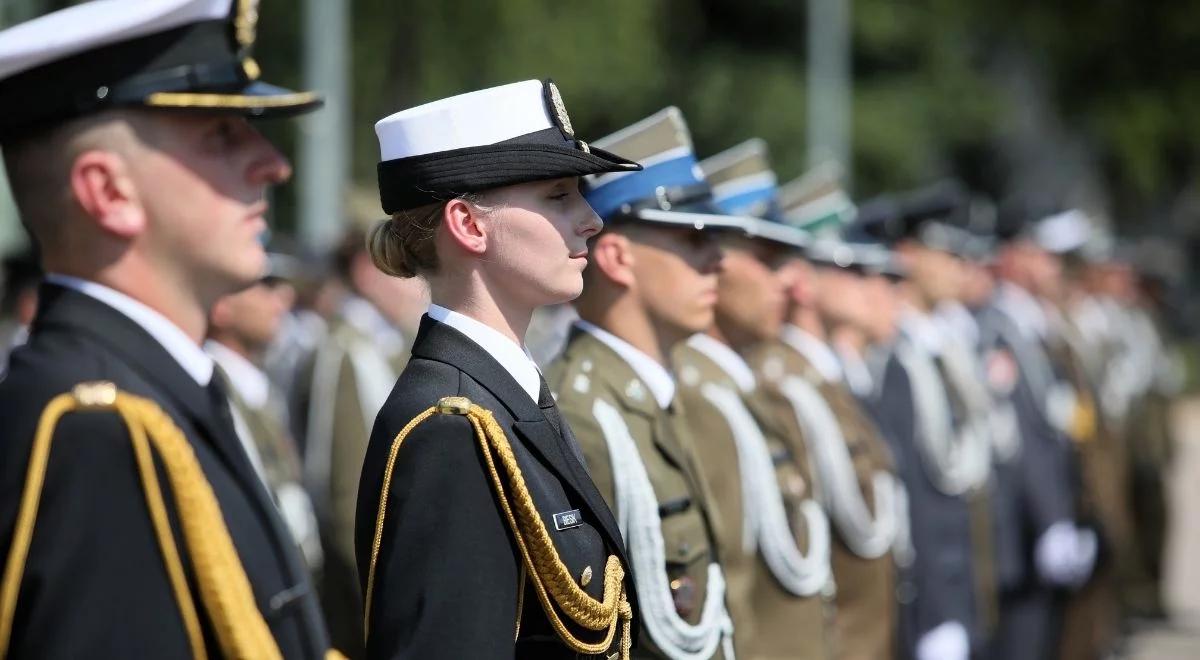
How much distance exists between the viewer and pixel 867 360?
8.05m

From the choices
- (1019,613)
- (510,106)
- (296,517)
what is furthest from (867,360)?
(510,106)

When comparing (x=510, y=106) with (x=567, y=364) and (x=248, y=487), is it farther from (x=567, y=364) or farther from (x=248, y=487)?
Result: (x=567, y=364)

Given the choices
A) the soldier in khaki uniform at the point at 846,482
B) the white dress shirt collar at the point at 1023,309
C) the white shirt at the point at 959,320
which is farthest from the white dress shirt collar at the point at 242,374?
the white dress shirt collar at the point at 1023,309

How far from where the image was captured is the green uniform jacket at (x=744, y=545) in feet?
15.5

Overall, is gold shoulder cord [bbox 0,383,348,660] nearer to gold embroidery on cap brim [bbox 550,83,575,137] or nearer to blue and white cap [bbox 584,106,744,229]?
gold embroidery on cap brim [bbox 550,83,575,137]

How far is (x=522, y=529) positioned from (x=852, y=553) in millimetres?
3520

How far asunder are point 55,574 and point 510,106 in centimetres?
119

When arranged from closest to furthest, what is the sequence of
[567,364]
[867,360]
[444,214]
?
[444,214]
[567,364]
[867,360]

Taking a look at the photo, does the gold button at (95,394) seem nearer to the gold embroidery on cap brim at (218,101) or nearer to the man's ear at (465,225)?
the gold embroidery on cap brim at (218,101)

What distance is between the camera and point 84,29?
89.6 inches

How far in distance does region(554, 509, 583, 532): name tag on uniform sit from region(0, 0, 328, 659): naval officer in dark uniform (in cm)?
53

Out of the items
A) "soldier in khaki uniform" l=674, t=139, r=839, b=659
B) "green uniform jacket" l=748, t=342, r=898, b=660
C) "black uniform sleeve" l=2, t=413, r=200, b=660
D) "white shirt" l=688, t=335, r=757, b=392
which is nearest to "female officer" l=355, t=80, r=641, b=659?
"black uniform sleeve" l=2, t=413, r=200, b=660

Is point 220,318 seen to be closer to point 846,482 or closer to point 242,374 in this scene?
point 242,374

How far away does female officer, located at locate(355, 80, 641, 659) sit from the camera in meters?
2.63
